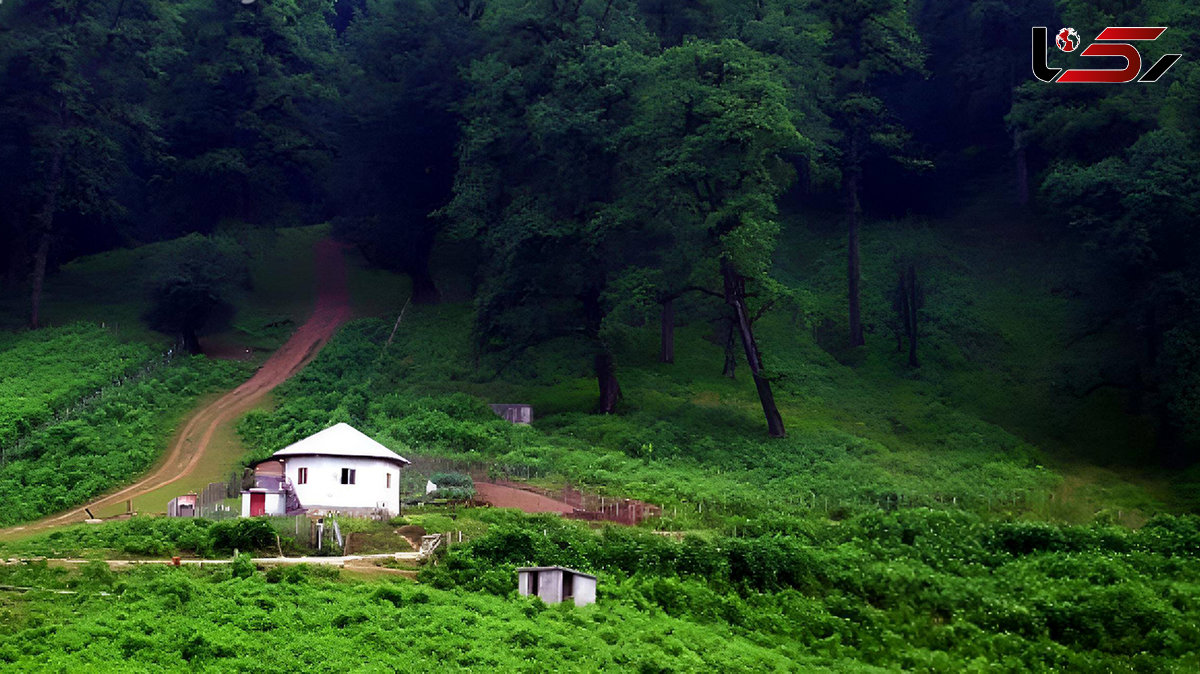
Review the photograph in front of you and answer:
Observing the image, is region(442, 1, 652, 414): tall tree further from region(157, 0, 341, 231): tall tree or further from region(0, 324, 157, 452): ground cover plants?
region(157, 0, 341, 231): tall tree

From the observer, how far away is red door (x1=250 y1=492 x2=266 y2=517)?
142 ft

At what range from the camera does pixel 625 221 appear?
58.5 metres

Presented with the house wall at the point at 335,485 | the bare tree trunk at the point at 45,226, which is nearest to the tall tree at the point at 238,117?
the bare tree trunk at the point at 45,226

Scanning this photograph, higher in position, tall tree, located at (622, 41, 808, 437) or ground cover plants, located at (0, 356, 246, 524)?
tall tree, located at (622, 41, 808, 437)

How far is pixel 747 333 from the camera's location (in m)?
56.9

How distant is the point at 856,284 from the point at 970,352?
6084mm

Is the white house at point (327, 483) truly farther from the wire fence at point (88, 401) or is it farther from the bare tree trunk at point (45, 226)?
the bare tree trunk at point (45, 226)

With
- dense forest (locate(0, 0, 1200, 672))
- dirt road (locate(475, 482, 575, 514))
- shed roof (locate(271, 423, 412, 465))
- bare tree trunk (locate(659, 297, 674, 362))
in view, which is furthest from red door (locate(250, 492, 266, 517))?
bare tree trunk (locate(659, 297, 674, 362))

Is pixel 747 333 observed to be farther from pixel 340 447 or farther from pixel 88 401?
pixel 88 401

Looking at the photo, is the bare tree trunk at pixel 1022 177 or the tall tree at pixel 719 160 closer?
the tall tree at pixel 719 160

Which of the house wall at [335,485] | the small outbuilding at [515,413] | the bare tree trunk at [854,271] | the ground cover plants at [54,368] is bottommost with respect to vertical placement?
the house wall at [335,485]

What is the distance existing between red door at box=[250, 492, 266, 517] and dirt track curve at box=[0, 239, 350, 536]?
21.8ft

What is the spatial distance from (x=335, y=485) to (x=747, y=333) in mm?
19692

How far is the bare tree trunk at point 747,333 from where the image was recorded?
5597cm
